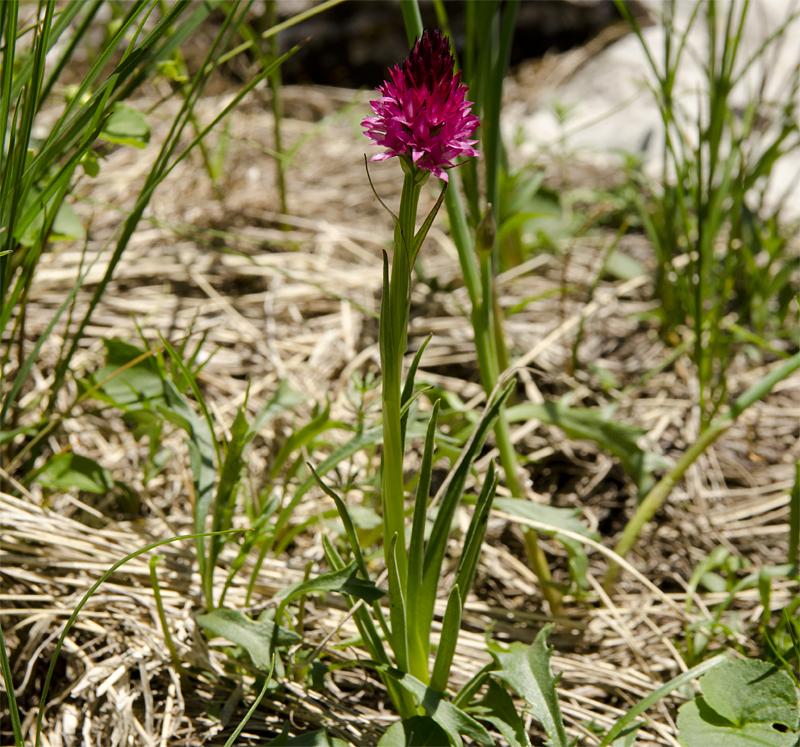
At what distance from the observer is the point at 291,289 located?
2.19 meters

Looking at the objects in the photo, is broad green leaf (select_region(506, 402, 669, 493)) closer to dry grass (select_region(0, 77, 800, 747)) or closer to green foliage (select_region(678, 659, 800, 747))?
dry grass (select_region(0, 77, 800, 747))

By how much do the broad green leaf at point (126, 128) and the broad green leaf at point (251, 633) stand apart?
0.82 m

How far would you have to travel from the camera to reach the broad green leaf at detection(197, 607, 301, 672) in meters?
1.18

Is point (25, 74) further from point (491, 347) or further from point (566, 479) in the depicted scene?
point (566, 479)

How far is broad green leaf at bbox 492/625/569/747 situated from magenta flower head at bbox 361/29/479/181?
67cm

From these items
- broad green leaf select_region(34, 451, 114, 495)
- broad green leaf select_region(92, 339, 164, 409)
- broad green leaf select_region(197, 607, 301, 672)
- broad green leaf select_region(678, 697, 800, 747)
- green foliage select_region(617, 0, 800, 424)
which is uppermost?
green foliage select_region(617, 0, 800, 424)

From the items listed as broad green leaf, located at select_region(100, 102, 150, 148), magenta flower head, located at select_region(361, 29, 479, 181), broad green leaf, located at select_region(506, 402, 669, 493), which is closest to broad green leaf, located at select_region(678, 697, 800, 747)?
broad green leaf, located at select_region(506, 402, 669, 493)

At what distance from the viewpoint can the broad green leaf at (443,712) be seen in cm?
108

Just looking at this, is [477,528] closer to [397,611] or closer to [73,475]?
[397,611]

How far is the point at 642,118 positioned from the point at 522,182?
0.81m

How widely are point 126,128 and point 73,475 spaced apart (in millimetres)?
596

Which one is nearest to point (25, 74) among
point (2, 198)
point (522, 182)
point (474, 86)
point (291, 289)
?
point (2, 198)

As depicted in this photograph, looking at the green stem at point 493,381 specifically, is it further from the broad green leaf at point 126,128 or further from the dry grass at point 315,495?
the broad green leaf at point 126,128

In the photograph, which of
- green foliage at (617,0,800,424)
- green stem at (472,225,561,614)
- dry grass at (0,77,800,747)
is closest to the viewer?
dry grass at (0,77,800,747)
